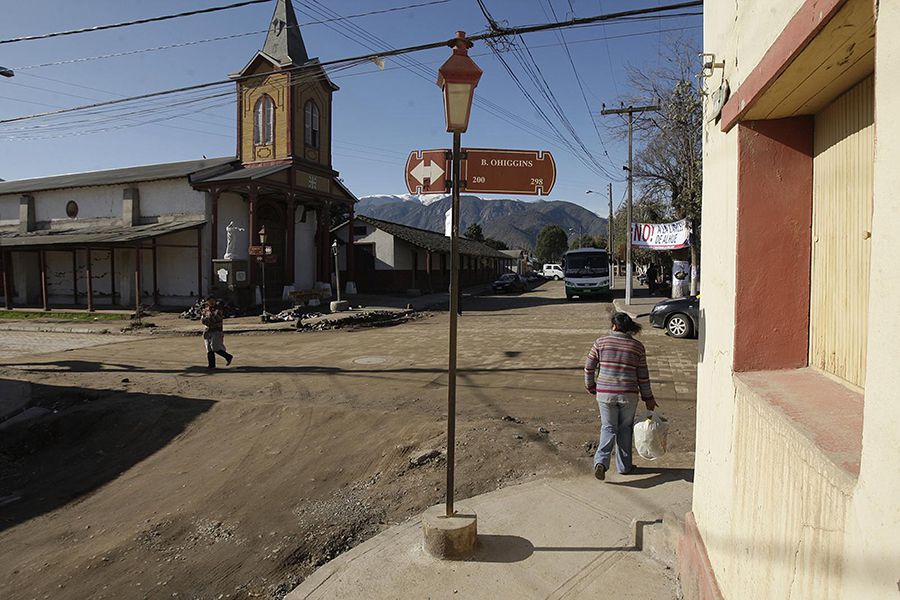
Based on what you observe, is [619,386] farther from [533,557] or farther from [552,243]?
[552,243]

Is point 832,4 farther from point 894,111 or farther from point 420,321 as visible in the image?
point 420,321

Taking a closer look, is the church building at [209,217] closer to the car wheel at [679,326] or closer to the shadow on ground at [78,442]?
the shadow on ground at [78,442]

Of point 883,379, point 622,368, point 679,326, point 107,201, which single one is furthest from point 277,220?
point 883,379

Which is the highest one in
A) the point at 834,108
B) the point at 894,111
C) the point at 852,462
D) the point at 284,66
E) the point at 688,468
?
the point at 284,66

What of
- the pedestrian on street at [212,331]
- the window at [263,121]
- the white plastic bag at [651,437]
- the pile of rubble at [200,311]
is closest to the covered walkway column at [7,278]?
the pile of rubble at [200,311]

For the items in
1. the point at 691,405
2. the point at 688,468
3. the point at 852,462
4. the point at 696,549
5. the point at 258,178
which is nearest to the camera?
the point at 852,462

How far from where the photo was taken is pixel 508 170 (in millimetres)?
4117

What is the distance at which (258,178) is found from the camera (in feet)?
78.0

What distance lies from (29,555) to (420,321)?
55.4 ft

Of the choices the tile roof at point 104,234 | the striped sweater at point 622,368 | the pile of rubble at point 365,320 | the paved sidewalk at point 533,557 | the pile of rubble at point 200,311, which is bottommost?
the paved sidewalk at point 533,557

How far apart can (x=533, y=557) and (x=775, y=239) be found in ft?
8.21

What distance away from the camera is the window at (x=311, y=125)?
1073 inches

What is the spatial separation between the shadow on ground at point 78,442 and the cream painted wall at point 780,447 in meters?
5.94

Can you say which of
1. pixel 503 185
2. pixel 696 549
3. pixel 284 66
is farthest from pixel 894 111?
pixel 284 66
